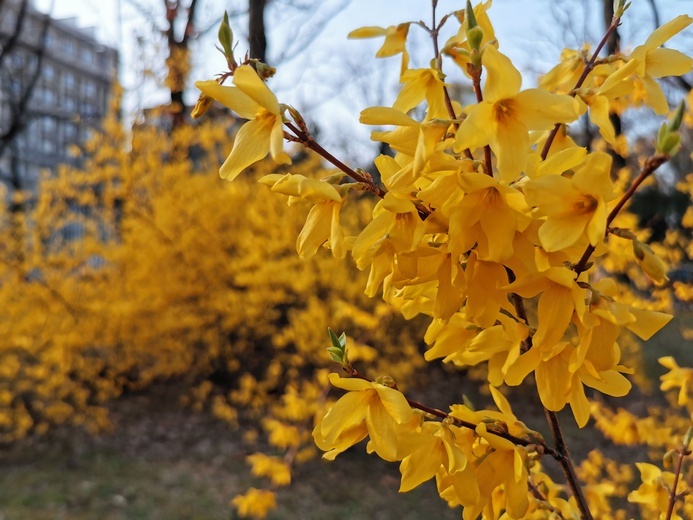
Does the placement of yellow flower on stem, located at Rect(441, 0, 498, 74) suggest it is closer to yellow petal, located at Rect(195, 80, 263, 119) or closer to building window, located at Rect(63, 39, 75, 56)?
yellow petal, located at Rect(195, 80, 263, 119)

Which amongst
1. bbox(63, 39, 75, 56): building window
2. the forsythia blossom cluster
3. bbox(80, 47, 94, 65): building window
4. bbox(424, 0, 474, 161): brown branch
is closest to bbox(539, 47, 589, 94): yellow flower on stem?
the forsythia blossom cluster

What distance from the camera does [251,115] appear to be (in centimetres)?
74

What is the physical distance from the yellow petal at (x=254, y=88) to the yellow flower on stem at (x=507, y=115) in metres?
0.23

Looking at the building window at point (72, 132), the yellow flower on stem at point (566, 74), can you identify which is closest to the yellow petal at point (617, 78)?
the yellow flower on stem at point (566, 74)

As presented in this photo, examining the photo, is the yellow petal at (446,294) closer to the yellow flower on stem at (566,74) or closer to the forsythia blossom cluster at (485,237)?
the forsythia blossom cluster at (485,237)

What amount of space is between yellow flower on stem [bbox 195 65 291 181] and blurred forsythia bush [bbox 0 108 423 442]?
4.05 metres

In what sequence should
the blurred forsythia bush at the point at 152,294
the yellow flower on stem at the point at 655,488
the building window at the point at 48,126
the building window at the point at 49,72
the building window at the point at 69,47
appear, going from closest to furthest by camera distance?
the yellow flower on stem at the point at 655,488 < the blurred forsythia bush at the point at 152,294 < the building window at the point at 48,126 < the building window at the point at 49,72 < the building window at the point at 69,47

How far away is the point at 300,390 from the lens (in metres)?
5.46

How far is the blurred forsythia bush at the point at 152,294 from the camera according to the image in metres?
5.12

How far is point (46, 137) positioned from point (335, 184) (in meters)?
37.8

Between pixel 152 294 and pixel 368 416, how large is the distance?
16.8ft

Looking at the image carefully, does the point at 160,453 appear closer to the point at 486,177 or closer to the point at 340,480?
the point at 340,480

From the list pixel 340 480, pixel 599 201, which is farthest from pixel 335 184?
pixel 340 480

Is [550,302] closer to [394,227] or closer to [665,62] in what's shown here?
[394,227]
